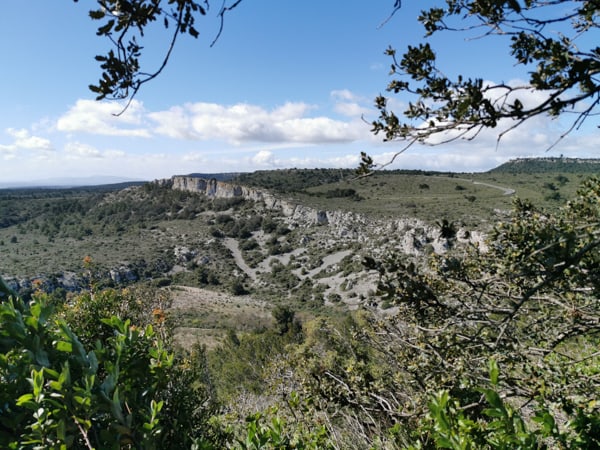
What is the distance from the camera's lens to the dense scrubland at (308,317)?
181 cm

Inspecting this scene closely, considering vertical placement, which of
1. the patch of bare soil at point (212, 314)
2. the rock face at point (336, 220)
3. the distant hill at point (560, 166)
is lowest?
the patch of bare soil at point (212, 314)

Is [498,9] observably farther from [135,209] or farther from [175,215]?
[135,209]

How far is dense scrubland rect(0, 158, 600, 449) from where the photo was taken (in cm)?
181

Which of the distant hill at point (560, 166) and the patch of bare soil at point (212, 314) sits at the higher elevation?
the distant hill at point (560, 166)

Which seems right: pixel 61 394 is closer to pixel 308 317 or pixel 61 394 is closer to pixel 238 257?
pixel 308 317

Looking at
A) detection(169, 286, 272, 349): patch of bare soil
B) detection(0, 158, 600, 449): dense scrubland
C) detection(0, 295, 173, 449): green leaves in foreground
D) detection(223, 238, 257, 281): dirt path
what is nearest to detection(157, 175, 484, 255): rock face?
detection(0, 158, 600, 449): dense scrubland

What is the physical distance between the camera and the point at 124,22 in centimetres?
158

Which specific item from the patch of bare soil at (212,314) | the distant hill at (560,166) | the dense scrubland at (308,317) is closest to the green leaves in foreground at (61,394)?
the dense scrubland at (308,317)

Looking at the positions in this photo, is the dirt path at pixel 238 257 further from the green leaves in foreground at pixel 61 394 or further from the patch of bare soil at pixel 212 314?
the green leaves in foreground at pixel 61 394

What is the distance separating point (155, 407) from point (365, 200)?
7353 cm

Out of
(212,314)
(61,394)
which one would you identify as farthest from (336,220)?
(61,394)

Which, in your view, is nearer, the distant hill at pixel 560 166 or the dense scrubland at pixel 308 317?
the dense scrubland at pixel 308 317

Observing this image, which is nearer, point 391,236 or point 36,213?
point 391,236

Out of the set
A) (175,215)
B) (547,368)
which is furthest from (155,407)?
(175,215)
